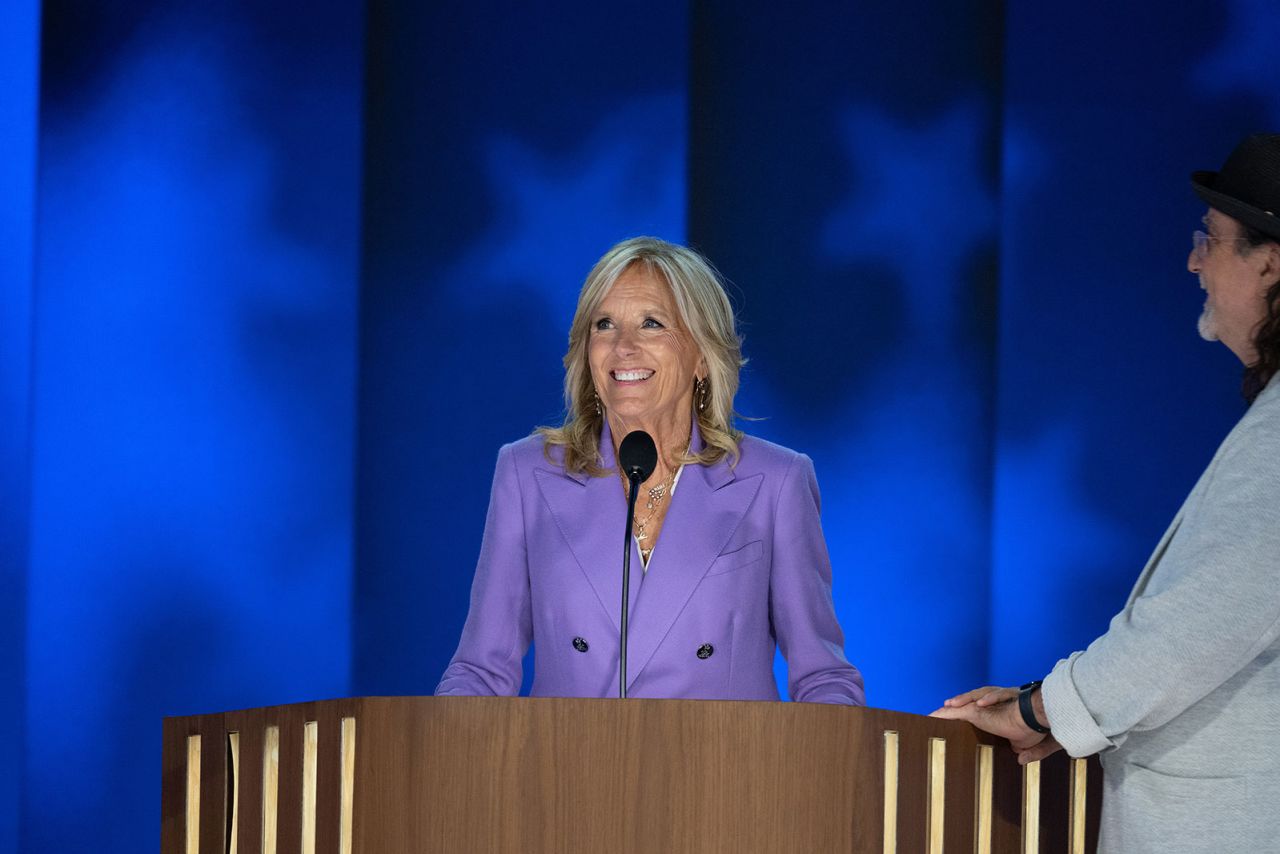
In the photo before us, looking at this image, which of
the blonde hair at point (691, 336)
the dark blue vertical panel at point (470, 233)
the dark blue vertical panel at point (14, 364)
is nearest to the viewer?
the blonde hair at point (691, 336)

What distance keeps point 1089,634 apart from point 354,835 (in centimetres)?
284

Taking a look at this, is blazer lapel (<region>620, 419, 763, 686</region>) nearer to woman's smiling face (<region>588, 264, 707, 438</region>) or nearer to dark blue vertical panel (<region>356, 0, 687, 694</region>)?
woman's smiling face (<region>588, 264, 707, 438</region>)

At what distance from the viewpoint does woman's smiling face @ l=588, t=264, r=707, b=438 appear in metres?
2.87

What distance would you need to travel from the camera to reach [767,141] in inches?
185

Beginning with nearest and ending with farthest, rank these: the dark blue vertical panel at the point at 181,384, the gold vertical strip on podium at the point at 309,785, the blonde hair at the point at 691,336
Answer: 1. the gold vertical strip on podium at the point at 309,785
2. the blonde hair at the point at 691,336
3. the dark blue vertical panel at the point at 181,384

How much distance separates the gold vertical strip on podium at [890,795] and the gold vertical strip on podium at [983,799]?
0.18 m

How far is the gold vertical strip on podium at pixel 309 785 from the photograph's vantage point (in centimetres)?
186

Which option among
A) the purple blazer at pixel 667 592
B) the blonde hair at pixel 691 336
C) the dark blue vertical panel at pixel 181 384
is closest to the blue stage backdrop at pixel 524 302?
the dark blue vertical panel at pixel 181 384

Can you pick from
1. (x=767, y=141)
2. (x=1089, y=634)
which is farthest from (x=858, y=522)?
(x=767, y=141)

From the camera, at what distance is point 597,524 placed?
2.75 meters

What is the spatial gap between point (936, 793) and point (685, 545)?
35.9 inches

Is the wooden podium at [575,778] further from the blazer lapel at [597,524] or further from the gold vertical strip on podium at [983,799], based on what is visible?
the blazer lapel at [597,524]

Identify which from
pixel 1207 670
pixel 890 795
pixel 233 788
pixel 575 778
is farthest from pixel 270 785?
pixel 1207 670

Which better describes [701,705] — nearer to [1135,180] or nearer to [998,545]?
[998,545]
